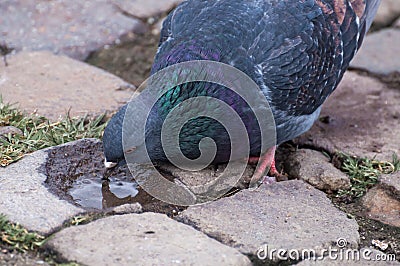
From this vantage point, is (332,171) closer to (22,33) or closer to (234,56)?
(234,56)

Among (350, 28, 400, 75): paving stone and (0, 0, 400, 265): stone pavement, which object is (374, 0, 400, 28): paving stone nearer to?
(0, 0, 400, 265): stone pavement

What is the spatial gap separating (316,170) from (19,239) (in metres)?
1.98

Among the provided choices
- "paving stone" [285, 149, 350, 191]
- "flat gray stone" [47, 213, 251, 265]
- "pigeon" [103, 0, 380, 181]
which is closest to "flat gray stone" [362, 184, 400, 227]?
"paving stone" [285, 149, 350, 191]

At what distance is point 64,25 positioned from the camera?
6.29 m

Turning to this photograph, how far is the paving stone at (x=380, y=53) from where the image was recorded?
590 cm

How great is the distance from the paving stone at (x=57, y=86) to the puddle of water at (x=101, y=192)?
86cm

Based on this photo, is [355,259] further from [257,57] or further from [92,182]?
[92,182]

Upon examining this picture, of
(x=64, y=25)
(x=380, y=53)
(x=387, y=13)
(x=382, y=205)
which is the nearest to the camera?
(x=382, y=205)

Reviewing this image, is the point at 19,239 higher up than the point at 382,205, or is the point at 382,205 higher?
the point at 19,239

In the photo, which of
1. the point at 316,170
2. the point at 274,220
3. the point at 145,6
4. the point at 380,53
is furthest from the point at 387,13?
the point at 274,220

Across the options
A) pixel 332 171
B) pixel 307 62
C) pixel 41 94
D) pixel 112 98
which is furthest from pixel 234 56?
pixel 41 94

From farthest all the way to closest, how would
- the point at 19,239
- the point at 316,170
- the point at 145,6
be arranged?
1. the point at 145,6
2. the point at 316,170
3. the point at 19,239

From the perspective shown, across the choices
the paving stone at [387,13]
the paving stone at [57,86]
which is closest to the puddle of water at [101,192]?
the paving stone at [57,86]

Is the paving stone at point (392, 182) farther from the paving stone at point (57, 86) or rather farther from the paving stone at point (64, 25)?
the paving stone at point (64, 25)
